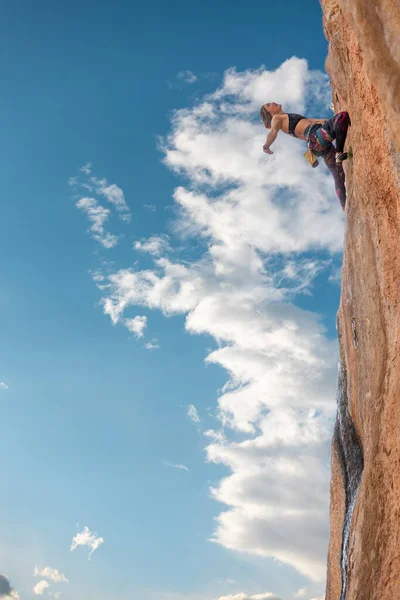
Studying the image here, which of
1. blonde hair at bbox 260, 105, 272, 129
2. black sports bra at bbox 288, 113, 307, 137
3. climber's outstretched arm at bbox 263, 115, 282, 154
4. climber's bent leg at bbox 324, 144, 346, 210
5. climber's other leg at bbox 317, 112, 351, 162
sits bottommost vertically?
climber's other leg at bbox 317, 112, 351, 162

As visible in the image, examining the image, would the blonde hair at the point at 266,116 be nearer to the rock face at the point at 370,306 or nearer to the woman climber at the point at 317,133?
the woman climber at the point at 317,133

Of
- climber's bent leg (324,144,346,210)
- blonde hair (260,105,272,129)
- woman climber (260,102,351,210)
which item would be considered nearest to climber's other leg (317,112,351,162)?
woman climber (260,102,351,210)

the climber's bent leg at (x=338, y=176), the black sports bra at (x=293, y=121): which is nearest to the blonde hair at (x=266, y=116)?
the black sports bra at (x=293, y=121)

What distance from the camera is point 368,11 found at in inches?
202

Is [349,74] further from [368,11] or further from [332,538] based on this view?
[332,538]

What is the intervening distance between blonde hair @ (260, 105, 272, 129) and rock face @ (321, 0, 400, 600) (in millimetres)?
1938

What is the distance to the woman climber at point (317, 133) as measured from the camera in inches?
368

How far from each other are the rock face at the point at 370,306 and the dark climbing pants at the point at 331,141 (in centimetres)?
37

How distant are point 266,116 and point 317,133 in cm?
207

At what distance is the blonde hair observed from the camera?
38.2ft

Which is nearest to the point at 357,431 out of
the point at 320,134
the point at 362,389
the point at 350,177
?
the point at 362,389

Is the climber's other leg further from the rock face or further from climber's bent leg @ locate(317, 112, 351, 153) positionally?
the rock face

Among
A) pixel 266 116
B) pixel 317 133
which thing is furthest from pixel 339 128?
pixel 266 116

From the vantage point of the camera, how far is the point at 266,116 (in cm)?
1168
